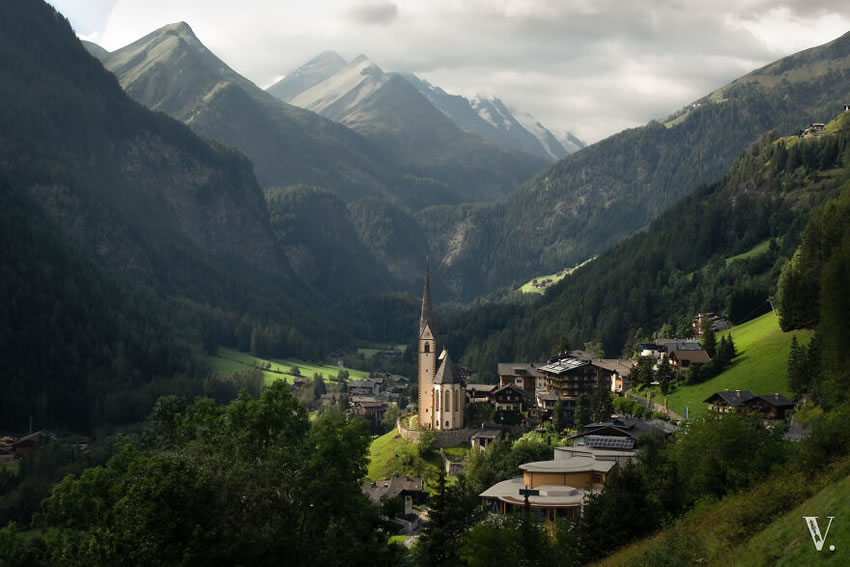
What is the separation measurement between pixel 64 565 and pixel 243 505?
9430 mm

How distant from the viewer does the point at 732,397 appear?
337 ft

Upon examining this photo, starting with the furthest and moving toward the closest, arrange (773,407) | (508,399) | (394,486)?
(508,399) < (394,486) < (773,407)

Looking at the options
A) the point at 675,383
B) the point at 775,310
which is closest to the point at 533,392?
the point at 675,383

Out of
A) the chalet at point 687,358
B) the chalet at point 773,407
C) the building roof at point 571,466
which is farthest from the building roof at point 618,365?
the building roof at point 571,466

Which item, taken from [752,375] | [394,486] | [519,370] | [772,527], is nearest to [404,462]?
[394,486]

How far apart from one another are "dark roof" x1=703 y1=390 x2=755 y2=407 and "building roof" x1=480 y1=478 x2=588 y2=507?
1092 inches

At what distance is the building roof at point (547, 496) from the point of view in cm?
7612

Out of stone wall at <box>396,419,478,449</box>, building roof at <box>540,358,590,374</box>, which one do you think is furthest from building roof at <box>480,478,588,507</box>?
building roof at <box>540,358,590,374</box>

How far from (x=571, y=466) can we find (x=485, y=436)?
39.3 meters

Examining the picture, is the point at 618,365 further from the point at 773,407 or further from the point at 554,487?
the point at 554,487

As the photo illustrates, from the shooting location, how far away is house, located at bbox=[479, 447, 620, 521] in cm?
7612

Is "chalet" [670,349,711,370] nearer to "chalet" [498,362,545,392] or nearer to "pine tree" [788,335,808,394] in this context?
"chalet" [498,362,545,392]

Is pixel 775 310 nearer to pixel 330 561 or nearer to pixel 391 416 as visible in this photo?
pixel 391 416

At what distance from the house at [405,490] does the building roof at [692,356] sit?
3868 cm
